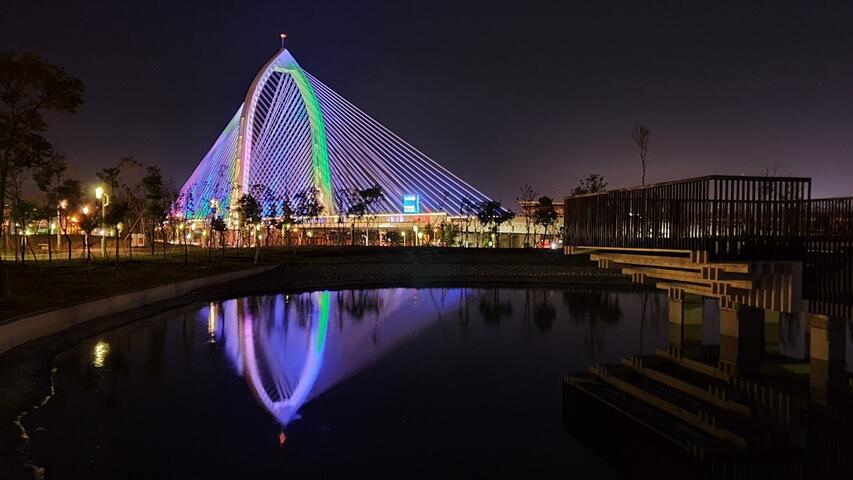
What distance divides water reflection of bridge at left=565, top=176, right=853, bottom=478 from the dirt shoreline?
6.96 m

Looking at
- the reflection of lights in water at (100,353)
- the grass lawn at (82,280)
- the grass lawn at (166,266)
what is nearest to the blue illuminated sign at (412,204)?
the grass lawn at (166,266)

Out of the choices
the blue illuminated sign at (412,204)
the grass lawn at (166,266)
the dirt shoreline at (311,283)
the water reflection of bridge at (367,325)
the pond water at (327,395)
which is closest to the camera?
the pond water at (327,395)

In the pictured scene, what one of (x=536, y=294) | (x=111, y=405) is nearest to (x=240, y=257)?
(x=536, y=294)

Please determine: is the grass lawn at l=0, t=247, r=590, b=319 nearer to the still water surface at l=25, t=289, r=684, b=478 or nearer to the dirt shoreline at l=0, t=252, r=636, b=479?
the dirt shoreline at l=0, t=252, r=636, b=479

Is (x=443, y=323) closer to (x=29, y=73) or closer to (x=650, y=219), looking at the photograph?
(x=650, y=219)

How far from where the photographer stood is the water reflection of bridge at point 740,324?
7070mm

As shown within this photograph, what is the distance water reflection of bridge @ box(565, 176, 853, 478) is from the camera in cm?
707

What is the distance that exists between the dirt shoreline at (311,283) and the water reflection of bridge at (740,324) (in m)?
6.96

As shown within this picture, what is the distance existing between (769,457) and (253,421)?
5771 millimetres

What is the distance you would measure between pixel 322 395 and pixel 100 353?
507 centimetres

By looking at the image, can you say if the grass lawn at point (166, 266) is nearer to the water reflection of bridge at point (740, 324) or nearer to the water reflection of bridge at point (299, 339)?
the water reflection of bridge at point (299, 339)

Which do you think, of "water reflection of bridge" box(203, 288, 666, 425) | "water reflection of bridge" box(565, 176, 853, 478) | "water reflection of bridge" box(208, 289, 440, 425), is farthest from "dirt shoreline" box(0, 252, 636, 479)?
"water reflection of bridge" box(565, 176, 853, 478)

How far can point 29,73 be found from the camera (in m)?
14.6

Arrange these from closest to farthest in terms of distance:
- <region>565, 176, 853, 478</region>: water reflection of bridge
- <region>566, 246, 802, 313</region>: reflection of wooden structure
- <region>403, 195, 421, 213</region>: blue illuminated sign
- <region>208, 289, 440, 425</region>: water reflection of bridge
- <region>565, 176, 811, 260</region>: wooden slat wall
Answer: <region>565, 176, 853, 478</region>: water reflection of bridge → <region>208, 289, 440, 425</region>: water reflection of bridge → <region>566, 246, 802, 313</region>: reflection of wooden structure → <region>565, 176, 811, 260</region>: wooden slat wall → <region>403, 195, 421, 213</region>: blue illuminated sign
